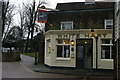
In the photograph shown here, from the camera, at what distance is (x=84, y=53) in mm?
17422

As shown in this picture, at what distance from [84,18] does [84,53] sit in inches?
152

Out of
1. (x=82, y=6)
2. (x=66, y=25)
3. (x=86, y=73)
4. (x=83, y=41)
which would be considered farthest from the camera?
(x=82, y=6)

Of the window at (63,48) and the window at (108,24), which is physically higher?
the window at (108,24)

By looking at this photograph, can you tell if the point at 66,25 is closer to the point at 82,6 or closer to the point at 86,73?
the point at 82,6

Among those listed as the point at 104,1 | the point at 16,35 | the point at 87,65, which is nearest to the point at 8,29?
the point at 16,35

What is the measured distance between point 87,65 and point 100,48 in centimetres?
202

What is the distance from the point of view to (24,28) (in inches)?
1860

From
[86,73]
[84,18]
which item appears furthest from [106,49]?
[84,18]

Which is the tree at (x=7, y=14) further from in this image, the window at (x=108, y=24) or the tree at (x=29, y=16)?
the window at (x=108, y=24)

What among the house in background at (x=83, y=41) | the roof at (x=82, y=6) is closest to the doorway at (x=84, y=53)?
the house in background at (x=83, y=41)

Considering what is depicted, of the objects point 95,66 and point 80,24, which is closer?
point 95,66

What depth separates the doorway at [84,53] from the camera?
17214 mm

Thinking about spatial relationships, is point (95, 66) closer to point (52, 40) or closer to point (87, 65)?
point (87, 65)

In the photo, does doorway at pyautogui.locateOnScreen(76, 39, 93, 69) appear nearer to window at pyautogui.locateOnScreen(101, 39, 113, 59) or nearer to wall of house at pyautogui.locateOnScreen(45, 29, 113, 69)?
wall of house at pyautogui.locateOnScreen(45, 29, 113, 69)
